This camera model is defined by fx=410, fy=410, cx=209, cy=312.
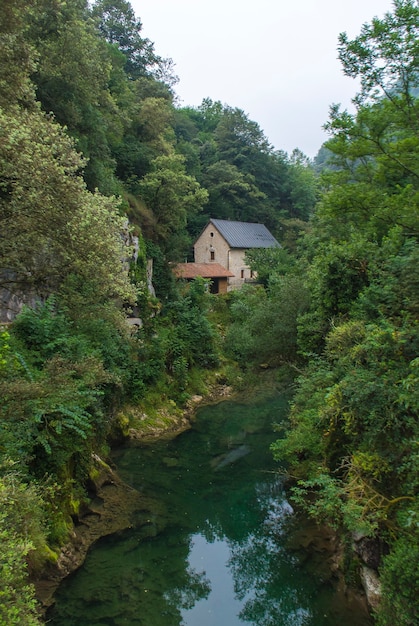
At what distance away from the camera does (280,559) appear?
10336mm

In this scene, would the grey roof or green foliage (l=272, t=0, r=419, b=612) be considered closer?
green foliage (l=272, t=0, r=419, b=612)

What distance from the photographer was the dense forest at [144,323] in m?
7.47

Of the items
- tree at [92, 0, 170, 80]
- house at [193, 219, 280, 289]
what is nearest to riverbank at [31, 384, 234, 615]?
house at [193, 219, 280, 289]

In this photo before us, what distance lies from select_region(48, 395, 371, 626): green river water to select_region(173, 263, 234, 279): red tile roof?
2159cm

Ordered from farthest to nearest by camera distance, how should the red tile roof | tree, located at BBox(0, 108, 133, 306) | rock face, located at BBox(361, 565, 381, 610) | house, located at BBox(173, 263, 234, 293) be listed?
1. house, located at BBox(173, 263, 234, 293)
2. the red tile roof
3. tree, located at BBox(0, 108, 133, 306)
4. rock face, located at BBox(361, 565, 381, 610)

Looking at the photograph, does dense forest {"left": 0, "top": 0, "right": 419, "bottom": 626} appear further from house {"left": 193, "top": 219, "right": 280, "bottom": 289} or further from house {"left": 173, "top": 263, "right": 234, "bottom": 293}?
house {"left": 193, "top": 219, "right": 280, "bottom": 289}

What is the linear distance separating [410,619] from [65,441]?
7626 millimetres

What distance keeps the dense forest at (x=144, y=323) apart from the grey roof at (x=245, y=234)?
18484 mm

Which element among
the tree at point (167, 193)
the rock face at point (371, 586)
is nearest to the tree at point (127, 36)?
the tree at point (167, 193)

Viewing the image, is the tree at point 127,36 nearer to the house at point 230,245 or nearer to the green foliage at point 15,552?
the house at point 230,245

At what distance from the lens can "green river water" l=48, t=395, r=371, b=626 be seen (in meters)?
8.45

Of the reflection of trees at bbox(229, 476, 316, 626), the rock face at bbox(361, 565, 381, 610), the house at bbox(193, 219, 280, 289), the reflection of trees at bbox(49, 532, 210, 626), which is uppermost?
the house at bbox(193, 219, 280, 289)

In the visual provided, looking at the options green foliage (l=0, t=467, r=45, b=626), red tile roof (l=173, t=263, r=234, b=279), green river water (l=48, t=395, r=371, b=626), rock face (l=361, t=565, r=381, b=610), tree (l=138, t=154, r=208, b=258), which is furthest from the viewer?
red tile roof (l=173, t=263, r=234, b=279)

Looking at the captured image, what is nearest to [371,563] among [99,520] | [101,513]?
[99,520]
